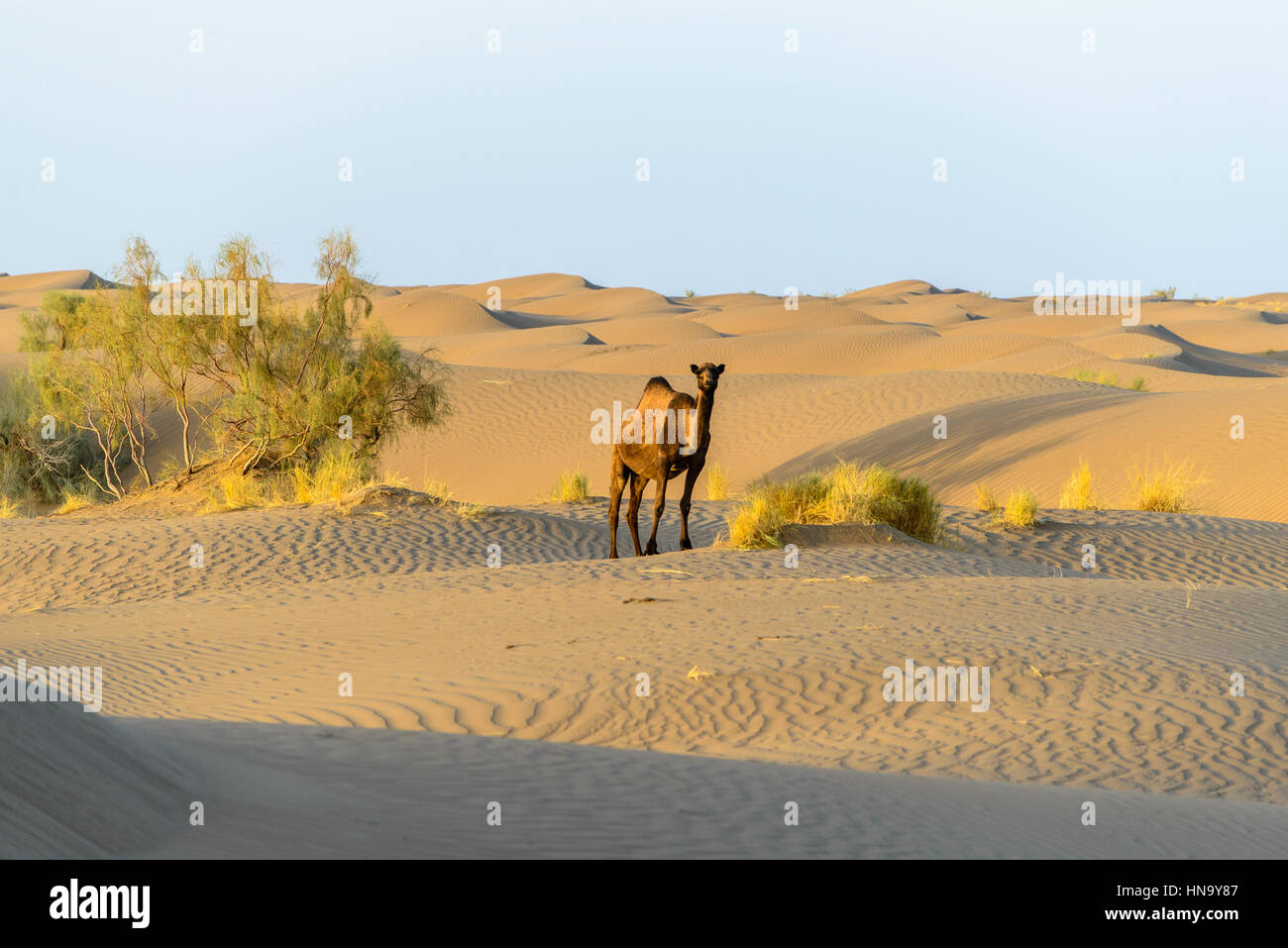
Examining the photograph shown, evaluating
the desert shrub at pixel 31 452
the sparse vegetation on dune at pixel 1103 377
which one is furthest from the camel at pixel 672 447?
the sparse vegetation on dune at pixel 1103 377

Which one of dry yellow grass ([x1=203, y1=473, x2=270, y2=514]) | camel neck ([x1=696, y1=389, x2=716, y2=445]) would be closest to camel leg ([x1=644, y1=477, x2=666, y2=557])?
camel neck ([x1=696, y1=389, x2=716, y2=445])

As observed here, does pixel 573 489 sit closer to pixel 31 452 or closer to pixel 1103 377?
pixel 31 452

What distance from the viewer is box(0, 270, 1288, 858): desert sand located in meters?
5.15

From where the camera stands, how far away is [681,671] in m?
9.53

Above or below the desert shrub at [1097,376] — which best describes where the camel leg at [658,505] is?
below

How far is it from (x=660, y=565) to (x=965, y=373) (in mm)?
21365

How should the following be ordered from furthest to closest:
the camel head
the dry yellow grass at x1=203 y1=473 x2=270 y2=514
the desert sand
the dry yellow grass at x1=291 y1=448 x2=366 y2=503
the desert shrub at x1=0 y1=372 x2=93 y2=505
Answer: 1. the desert shrub at x1=0 y1=372 x2=93 y2=505
2. the dry yellow grass at x1=203 y1=473 x2=270 y2=514
3. the dry yellow grass at x1=291 y1=448 x2=366 y2=503
4. the camel head
5. the desert sand

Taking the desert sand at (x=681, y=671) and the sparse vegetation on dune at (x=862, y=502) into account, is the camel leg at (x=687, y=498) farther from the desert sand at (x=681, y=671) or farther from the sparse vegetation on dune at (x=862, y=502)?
the sparse vegetation on dune at (x=862, y=502)

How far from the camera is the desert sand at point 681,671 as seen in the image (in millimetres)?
5148

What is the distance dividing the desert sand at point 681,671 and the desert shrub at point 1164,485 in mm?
354

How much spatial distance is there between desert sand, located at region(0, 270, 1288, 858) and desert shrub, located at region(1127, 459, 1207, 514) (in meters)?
0.35

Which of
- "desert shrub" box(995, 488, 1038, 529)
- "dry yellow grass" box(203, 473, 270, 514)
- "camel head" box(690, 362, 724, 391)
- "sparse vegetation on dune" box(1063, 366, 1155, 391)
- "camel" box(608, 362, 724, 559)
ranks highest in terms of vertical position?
"sparse vegetation on dune" box(1063, 366, 1155, 391)

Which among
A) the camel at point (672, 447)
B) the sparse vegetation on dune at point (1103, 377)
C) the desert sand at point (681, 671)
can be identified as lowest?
the desert sand at point (681, 671)

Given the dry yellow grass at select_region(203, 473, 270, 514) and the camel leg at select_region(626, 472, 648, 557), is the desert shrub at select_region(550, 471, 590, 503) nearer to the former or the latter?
the dry yellow grass at select_region(203, 473, 270, 514)
